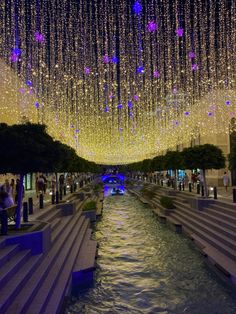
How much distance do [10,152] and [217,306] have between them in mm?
6824

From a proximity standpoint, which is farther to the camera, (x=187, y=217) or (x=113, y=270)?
(x=187, y=217)

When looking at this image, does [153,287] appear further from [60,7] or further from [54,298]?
[60,7]

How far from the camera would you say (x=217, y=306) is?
7.71 meters

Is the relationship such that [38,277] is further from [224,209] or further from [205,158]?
[205,158]

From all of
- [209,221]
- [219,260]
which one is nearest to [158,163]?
[209,221]

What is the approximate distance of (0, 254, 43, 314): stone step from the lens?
19.2 ft

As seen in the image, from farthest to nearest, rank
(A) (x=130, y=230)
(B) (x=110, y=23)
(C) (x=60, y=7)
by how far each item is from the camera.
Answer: (A) (x=130, y=230) < (B) (x=110, y=23) < (C) (x=60, y=7)

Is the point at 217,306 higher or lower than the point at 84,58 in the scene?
lower

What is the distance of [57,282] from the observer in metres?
8.26

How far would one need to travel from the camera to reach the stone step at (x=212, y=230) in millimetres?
11173

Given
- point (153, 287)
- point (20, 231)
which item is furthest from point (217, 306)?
point (20, 231)

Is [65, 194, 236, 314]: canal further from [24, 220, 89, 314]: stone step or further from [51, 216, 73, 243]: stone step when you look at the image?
[51, 216, 73, 243]: stone step

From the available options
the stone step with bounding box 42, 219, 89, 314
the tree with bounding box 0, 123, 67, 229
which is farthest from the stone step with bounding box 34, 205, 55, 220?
the tree with bounding box 0, 123, 67, 229

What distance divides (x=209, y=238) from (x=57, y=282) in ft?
21.7
